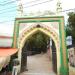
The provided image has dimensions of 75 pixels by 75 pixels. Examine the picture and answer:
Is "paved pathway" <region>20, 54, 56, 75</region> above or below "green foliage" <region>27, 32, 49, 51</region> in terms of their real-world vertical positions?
below

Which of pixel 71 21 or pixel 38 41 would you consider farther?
pixel 38 41

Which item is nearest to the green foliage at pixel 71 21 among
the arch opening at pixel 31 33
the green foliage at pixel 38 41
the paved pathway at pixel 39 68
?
the arch opening at pixel 31 33

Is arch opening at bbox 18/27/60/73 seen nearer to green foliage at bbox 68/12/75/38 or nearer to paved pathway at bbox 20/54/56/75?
green foliage at bbox 68/12/75/38

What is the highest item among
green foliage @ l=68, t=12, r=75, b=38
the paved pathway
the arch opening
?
green foliage @ l=68, t=12, r=75, b=38

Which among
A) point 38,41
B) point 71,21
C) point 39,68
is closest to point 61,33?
point 71,21

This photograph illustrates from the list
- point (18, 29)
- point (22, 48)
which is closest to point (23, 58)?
point (22, 48)

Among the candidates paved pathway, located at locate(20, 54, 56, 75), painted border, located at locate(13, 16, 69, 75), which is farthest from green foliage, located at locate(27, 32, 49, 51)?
painted border, located at locate(13, 16, 69, 75)

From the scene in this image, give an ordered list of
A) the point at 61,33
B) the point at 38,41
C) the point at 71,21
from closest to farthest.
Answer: the point at 71,21
the point at 61,33
the point at 38,41

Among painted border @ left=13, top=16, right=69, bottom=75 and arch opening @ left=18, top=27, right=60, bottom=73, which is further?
arch opening @ left=18, top=27, right=60, bottom=73

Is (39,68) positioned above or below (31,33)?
below

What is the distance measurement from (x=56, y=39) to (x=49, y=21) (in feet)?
4.21

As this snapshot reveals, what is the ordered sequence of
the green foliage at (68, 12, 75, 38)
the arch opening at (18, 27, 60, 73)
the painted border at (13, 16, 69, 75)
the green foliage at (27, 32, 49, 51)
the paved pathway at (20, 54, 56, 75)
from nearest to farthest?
Result: the green foliage at (68, 12, 75, 38) → the painted border at (13, 16, 69, 75) → the arch opening at (18, 27, 60, 73) → the paved pathway at (20, 54, 56, 75) → the green foliage at (27, 32, 49, 51)

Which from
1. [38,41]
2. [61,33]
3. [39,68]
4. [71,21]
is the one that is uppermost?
[71,21]

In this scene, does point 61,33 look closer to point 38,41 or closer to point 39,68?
point 39,68
